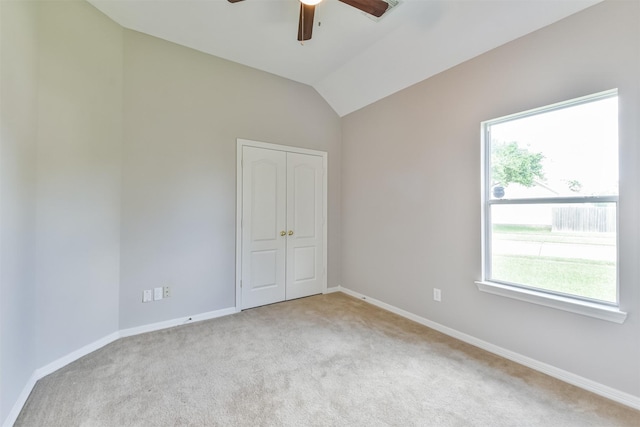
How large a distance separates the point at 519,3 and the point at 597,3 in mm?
468

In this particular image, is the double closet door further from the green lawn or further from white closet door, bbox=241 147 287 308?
the green lawn

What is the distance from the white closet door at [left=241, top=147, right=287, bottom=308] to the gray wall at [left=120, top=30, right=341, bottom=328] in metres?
0.17

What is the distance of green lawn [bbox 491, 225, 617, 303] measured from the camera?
188 cm

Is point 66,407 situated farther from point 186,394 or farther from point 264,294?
point 264,294

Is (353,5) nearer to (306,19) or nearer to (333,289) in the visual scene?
(306,19)

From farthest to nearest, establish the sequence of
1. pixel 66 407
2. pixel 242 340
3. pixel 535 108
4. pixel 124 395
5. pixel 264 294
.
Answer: pixel 264 294, pixel 242 340, pixel 535 108, pixel 124 395, pixel 66 407

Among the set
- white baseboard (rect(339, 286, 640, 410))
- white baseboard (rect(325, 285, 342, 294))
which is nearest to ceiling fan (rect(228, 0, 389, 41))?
white baseboard (rect(339, 286, 640, 410))

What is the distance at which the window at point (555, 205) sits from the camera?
6.12ft

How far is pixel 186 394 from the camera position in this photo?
1830mm

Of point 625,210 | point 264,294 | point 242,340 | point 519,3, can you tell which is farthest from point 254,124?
point 625,210

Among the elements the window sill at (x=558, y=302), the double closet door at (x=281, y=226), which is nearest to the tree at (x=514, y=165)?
the window sill at (x=558, y=302)

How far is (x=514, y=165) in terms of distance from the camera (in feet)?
7.74

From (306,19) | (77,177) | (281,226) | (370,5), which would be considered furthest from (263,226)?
(370,5)

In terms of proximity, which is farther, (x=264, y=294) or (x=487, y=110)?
(x=264, y=294)
